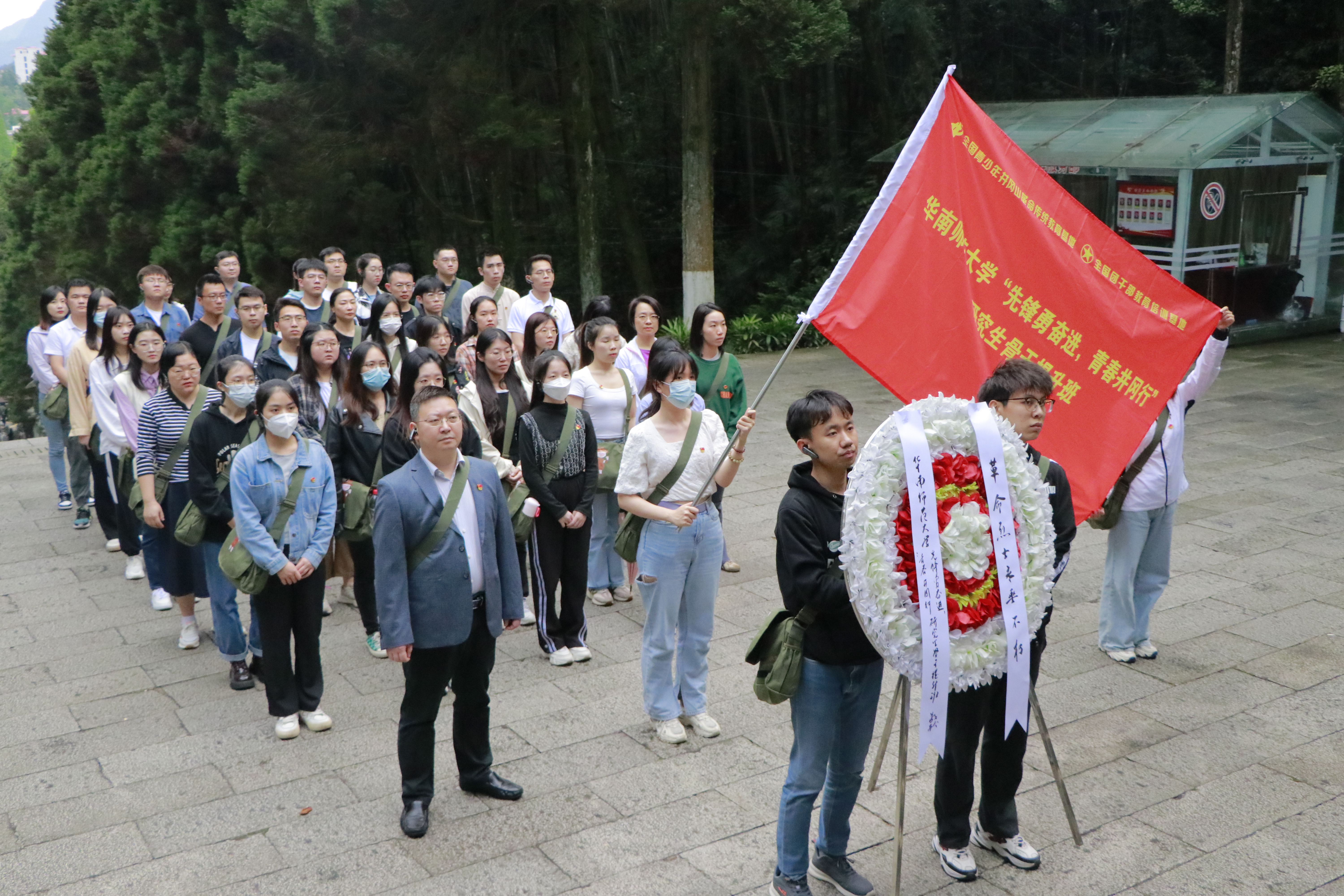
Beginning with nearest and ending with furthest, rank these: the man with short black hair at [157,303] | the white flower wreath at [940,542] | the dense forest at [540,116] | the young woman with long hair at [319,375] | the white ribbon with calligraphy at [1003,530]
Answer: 1. the white flower wreath at [940,542]
2. the white ribbon with calligraphy at [1003,530]
3. the young woman with long hair at [319,375]
4. the man with short black hair at [157,303]
5. the dense forest at [540,116]

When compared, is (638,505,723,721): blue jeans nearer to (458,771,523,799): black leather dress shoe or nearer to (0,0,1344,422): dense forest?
(458,771,523,799): black leather dress shoe

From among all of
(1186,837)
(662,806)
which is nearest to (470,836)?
(662,806)

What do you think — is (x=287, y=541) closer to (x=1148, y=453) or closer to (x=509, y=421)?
Result: (x=509, y=421)

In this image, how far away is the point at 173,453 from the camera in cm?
A: 623

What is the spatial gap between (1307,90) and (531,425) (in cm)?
1746

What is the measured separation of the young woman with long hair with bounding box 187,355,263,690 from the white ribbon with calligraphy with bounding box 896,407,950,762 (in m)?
3.25

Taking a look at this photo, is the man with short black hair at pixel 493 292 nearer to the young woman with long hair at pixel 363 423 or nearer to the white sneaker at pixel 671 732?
the young woman with long hair at pixel 363 423

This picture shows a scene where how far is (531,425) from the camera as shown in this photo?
6.10 metres

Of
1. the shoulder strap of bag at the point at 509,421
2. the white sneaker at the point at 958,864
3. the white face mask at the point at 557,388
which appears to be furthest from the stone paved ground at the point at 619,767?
the white face mask at the point at 557,388

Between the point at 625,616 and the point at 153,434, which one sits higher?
the point at 153,434

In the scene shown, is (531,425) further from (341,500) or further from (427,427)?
(427,427)

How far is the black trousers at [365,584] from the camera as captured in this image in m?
6.46

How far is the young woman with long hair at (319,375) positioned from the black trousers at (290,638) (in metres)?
1.17

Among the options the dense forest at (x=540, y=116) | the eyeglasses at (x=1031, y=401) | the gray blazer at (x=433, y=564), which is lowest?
the gray blazer at (x=433, y=564)
